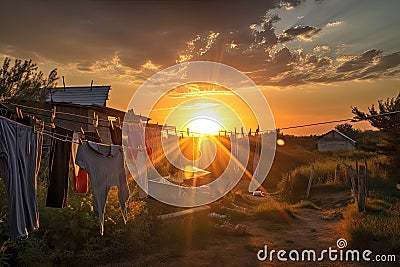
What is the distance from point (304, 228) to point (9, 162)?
9786 millimetres

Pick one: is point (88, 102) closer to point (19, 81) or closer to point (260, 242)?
point (19, 81)

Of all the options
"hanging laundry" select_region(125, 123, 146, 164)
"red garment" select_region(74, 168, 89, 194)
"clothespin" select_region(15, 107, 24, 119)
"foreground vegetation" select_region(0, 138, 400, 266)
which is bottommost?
"foreground vegetation" select_region(0, 138, 400, 266)

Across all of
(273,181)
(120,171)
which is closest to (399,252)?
(120,171)

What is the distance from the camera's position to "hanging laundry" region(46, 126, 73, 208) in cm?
465

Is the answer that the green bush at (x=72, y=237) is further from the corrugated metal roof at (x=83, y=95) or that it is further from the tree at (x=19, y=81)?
the corrugated metal roof at (x=83, y=95)

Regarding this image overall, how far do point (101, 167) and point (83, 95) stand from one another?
13.6 metres

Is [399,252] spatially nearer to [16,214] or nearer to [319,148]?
[16,214]

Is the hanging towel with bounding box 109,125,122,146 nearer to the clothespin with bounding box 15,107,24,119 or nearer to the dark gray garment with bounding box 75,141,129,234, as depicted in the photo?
the dark gray garment with bounding box 75,141,129,234

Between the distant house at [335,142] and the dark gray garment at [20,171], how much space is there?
43.4 m

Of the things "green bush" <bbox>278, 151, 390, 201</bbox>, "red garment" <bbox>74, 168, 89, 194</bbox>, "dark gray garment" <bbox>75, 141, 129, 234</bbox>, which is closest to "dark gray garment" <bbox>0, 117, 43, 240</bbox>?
"dark gray garment" <bbox>75, 141, 129, 234</bbox>

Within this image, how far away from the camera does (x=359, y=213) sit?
37.1ft

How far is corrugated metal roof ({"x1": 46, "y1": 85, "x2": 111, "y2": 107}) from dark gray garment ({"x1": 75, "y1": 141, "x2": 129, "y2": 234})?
11858mm

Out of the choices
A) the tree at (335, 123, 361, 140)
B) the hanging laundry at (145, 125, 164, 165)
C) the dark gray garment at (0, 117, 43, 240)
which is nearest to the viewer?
the dark gray garment at (0, 117, 43, 240)

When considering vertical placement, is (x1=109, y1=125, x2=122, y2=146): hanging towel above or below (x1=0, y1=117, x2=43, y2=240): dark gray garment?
above
